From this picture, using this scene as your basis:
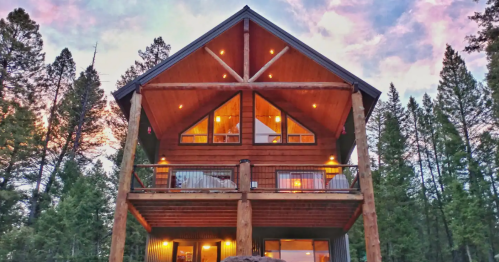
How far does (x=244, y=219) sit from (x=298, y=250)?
3.52 m

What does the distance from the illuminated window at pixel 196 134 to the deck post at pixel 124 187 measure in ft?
9.95

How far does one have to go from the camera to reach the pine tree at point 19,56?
2105 centimetres

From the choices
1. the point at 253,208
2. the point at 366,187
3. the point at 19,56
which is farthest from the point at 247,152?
the point at 19,56

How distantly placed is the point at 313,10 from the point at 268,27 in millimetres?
14350

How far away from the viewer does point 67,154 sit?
24.8m

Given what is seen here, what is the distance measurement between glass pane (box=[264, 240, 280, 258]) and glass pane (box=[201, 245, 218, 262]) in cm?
158

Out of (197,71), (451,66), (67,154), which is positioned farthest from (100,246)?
(451,66)

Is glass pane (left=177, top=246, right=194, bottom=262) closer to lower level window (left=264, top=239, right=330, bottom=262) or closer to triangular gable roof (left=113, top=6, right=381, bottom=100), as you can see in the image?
lower level window (left=264, top=239, right=330, bottom=262)

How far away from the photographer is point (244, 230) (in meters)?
8.71

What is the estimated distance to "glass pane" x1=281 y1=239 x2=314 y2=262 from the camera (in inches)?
451

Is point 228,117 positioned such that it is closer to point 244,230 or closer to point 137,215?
point 137,215

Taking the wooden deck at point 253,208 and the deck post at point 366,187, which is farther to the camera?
the wooden deck at point 253,208

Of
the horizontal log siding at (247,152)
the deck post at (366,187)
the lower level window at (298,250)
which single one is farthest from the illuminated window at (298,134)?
the lower level window at (298,250)

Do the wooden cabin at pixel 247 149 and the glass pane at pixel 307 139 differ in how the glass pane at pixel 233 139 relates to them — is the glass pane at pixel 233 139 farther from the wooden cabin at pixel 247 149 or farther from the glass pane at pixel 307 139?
A: the glass pane at pixel 307 139
